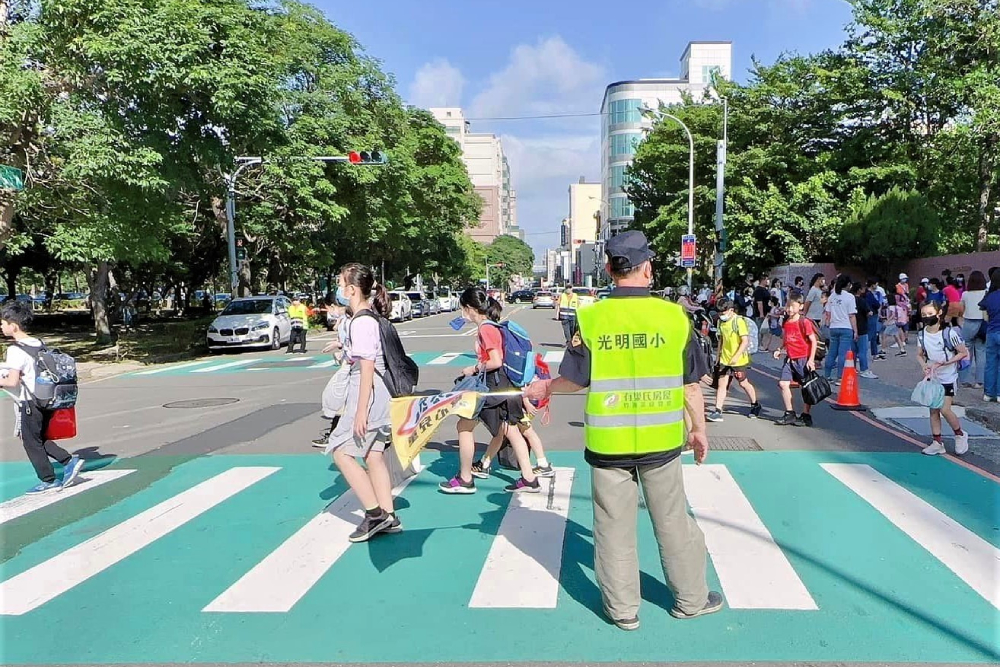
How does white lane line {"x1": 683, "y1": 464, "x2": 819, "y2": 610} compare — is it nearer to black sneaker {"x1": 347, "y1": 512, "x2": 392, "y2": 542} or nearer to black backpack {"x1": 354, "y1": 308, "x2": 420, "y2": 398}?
black sneaker {"x1": 347, "y1": 512, "x2": 392, "y2": 542}

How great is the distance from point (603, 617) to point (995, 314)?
8.77 m

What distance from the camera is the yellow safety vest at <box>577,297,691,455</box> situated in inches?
136

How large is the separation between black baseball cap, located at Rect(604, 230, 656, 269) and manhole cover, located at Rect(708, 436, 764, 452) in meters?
4.46

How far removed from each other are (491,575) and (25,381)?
13.9ft

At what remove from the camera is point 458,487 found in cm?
600

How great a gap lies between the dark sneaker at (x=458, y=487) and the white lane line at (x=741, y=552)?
5.68 feet

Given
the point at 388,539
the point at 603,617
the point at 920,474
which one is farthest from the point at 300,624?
the point at 920,474

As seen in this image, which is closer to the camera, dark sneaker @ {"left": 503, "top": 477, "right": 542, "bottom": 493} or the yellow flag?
the yellow flag

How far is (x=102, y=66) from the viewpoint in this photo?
1447 cm

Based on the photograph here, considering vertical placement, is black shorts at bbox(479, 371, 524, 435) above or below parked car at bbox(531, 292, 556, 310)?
above

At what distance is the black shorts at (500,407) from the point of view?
5.73 metres

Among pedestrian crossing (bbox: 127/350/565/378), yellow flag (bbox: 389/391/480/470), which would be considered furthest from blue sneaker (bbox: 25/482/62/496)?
pedestrian crossing (bbox: 127/350/565/378)

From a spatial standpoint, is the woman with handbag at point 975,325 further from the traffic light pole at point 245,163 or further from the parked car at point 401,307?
the parked car at point 401,307

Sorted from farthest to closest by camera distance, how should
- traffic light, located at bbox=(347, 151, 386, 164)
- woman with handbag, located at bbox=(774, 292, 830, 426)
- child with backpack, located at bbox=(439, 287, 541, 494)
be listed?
traffic light, located at bbox=(347, 151, 386, 164), woman with handbag, located at bbox=(774, 292, 830, 426), child with backpack, located at bbox=(439, 287, 541, 494)
